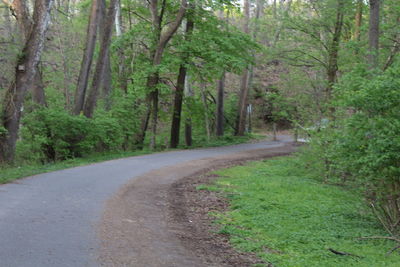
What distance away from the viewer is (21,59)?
16.4 m

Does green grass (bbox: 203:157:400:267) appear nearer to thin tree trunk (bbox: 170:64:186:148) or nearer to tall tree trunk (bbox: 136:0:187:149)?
tall tree trunk (bbox: 136:0:187:149)

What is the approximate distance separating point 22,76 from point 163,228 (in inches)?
415

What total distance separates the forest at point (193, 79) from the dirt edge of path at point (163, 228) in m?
3.37

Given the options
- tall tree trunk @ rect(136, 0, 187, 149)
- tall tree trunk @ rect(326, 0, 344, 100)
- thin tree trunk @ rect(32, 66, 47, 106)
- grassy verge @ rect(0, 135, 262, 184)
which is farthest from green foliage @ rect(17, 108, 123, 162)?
tall tree trunk @ rect(326, 0, 344, 100)

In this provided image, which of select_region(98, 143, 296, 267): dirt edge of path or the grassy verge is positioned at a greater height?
the grassy verge

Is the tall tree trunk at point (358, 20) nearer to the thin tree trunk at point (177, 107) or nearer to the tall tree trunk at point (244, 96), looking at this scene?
the thin tree trunk at point (177, 107)

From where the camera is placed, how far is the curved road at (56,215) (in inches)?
243

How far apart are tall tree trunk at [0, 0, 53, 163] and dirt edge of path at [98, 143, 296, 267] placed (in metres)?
5.41

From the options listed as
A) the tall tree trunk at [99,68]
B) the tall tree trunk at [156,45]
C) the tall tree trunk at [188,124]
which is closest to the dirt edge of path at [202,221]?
the tall tree trunk at [99,68]

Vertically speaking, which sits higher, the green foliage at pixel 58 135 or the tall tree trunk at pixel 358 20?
the tall tree trunk at pixel 358 20

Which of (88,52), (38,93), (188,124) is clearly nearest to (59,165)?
(38,93)

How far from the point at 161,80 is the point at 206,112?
4288 mm

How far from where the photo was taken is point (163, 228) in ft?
27.1

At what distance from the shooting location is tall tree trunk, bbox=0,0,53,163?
16391 mm
